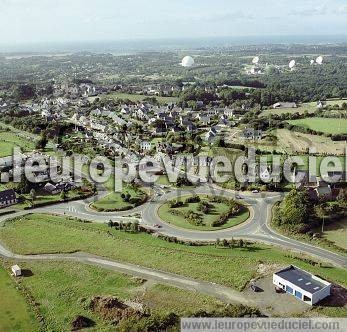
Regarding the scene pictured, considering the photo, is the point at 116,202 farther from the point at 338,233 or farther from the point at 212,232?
A: the point at 338,233

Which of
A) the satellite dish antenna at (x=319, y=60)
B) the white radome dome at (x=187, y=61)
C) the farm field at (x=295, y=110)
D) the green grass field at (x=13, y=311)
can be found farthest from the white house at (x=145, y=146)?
the satellite dish antenna at (x=319, y=60)

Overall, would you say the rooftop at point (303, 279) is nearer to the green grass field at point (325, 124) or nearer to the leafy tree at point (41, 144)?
the green grass field at point (325, 124)

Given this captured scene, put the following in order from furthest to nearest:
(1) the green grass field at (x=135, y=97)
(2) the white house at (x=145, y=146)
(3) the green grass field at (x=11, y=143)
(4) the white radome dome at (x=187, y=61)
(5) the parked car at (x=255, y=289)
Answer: (4) the white radome dome at (x=187, y=61), (1) the green grass field at (x=135, y=97), (3) the green grass field at (x=11, y=143), (2) the white house at (x=145, y=146), (5) the parked car at (x=255, y=289)

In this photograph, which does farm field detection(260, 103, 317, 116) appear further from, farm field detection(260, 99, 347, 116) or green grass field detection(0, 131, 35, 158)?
green grass field detection(0, 131, 35, 158)

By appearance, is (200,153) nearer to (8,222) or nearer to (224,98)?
(8,222)

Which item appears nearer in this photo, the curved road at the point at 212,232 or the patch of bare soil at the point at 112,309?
the patch of bare soil at the point at 112,309

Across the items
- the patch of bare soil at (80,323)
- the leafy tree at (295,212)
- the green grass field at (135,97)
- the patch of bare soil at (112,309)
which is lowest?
the patch of bare soil at (80,323)

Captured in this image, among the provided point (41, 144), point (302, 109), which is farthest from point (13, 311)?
point (302, 109)

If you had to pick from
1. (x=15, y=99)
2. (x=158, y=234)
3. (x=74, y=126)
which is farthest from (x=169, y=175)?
(x=15, y=99)
